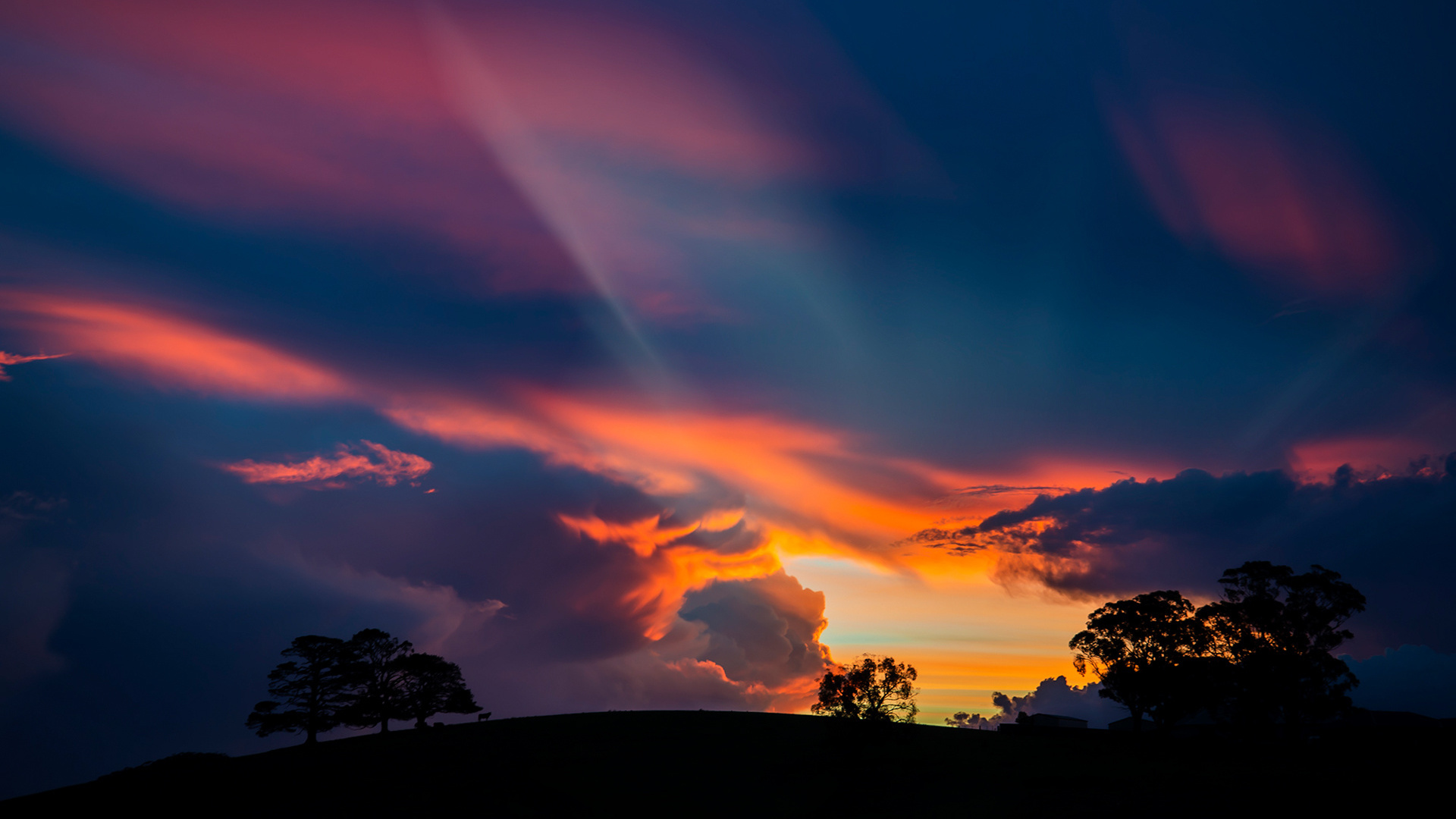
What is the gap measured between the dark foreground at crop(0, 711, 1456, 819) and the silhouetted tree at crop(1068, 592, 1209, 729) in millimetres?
7781

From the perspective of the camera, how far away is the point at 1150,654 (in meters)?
97.6

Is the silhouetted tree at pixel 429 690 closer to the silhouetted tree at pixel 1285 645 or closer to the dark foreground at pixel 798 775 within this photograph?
the dark foreground at pixel 798 775

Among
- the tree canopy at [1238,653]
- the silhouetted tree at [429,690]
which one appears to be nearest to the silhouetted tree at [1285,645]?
the tree canopy at [1238,653]

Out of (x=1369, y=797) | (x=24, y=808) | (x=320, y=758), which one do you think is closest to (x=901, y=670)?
(x=1369, y=797)

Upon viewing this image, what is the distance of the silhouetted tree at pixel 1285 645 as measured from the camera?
86125mm

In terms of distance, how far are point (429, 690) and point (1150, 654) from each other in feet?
342

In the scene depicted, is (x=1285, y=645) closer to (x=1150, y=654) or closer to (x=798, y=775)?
(x=1150, y=654)

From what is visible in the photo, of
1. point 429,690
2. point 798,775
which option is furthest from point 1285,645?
point 429,690

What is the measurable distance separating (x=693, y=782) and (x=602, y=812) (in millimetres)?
12279

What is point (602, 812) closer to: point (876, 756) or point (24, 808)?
point (876, 756)

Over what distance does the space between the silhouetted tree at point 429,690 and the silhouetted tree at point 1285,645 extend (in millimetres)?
107392

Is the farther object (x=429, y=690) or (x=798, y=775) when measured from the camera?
(x=429, y=690)

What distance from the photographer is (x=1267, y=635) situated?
9069cm

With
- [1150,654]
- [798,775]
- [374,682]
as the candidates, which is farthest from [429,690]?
[1150,654]
